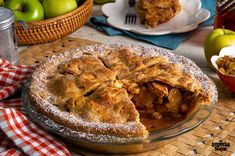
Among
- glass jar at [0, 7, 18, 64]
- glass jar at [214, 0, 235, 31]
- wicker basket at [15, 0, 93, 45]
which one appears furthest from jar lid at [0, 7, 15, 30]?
glass jar at [214, 0, 235, 31]

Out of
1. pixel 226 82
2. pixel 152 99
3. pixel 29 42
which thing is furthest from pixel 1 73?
pixel 226 82

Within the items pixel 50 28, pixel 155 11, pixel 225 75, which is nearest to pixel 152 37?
pixel 155 11

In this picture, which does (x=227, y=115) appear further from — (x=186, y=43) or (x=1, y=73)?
(x=1, y=73)

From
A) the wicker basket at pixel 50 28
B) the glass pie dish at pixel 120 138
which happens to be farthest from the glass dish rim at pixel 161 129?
the wicker basket at pixel 50 28

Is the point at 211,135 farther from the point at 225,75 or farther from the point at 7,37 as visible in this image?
the point at 7,37

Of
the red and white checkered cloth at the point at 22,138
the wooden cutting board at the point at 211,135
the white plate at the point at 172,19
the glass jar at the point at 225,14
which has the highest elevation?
the glass jar at the point at 225,14

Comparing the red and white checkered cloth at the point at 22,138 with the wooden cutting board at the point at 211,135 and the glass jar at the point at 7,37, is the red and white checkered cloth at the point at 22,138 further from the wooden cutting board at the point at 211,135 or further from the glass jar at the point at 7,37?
the glass jar at the point at 7,37
